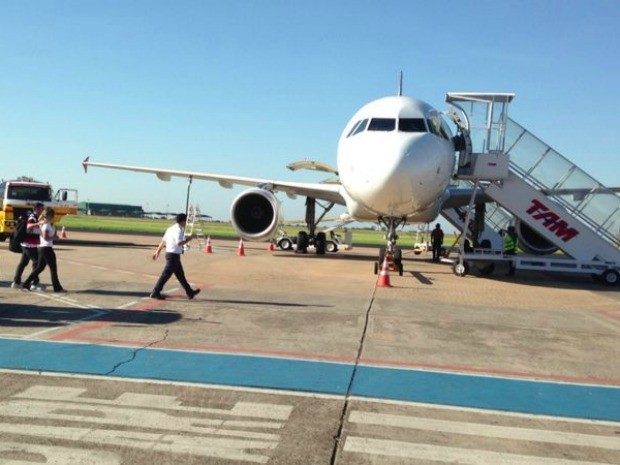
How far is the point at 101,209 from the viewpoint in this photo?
454 feet

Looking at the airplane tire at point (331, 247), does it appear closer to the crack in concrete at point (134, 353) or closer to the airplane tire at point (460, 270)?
the airplane tire at point (460, 270)

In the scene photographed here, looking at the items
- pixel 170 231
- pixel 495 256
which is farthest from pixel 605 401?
pixel 495 256

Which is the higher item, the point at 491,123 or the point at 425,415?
the point at 491,123

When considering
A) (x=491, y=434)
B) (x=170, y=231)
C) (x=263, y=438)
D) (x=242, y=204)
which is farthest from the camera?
(x=242, y=204)

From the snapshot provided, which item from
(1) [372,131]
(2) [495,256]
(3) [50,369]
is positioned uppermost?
(1) [372,131]

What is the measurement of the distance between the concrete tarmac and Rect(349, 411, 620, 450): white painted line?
2 centimetres

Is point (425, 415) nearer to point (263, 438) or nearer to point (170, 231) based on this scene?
point (263, 438)

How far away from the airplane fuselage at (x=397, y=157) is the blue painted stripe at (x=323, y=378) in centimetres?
720

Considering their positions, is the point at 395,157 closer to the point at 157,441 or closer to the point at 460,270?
the point at 460,270

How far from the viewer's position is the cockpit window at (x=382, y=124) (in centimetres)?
1303

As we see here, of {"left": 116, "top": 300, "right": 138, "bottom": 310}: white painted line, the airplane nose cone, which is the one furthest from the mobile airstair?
{"left": 116, "top": 300, "right": 138, "bottom": 310}: white painted line

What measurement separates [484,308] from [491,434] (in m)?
6.07

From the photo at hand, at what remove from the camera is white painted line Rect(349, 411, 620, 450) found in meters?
3.92

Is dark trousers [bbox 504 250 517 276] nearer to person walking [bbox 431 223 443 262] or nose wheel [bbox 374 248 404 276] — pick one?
nose wheel [bbox 374 248 404 276]
